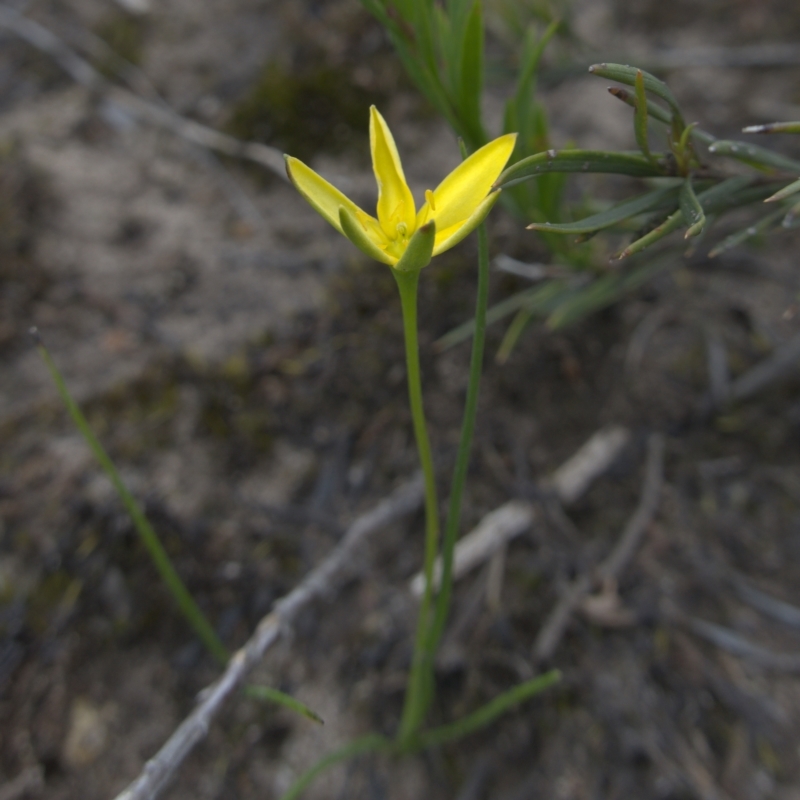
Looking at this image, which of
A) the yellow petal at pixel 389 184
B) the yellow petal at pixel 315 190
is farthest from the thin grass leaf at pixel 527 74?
the yellow petal at pixel 315 190

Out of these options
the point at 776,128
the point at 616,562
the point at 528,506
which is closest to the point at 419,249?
the point at 776,128

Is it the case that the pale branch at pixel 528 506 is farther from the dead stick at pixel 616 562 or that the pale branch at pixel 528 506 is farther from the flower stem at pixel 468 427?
the flower stem at pixel 468 427

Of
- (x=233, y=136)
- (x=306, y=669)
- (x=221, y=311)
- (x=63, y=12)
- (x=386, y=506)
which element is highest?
(x=63, y=12)

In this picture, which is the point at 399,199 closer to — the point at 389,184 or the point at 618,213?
the point at 389,184

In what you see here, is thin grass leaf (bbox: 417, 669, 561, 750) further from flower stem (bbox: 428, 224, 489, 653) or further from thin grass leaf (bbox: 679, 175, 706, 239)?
thin grass leaf (bbox: 679, 175, 706, 239)

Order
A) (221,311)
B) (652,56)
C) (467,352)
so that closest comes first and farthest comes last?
(467,352) < (221,311) < (652,56)

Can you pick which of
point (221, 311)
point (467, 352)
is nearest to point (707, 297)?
point (467, 352)

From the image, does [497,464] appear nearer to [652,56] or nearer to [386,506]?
[386,506]
